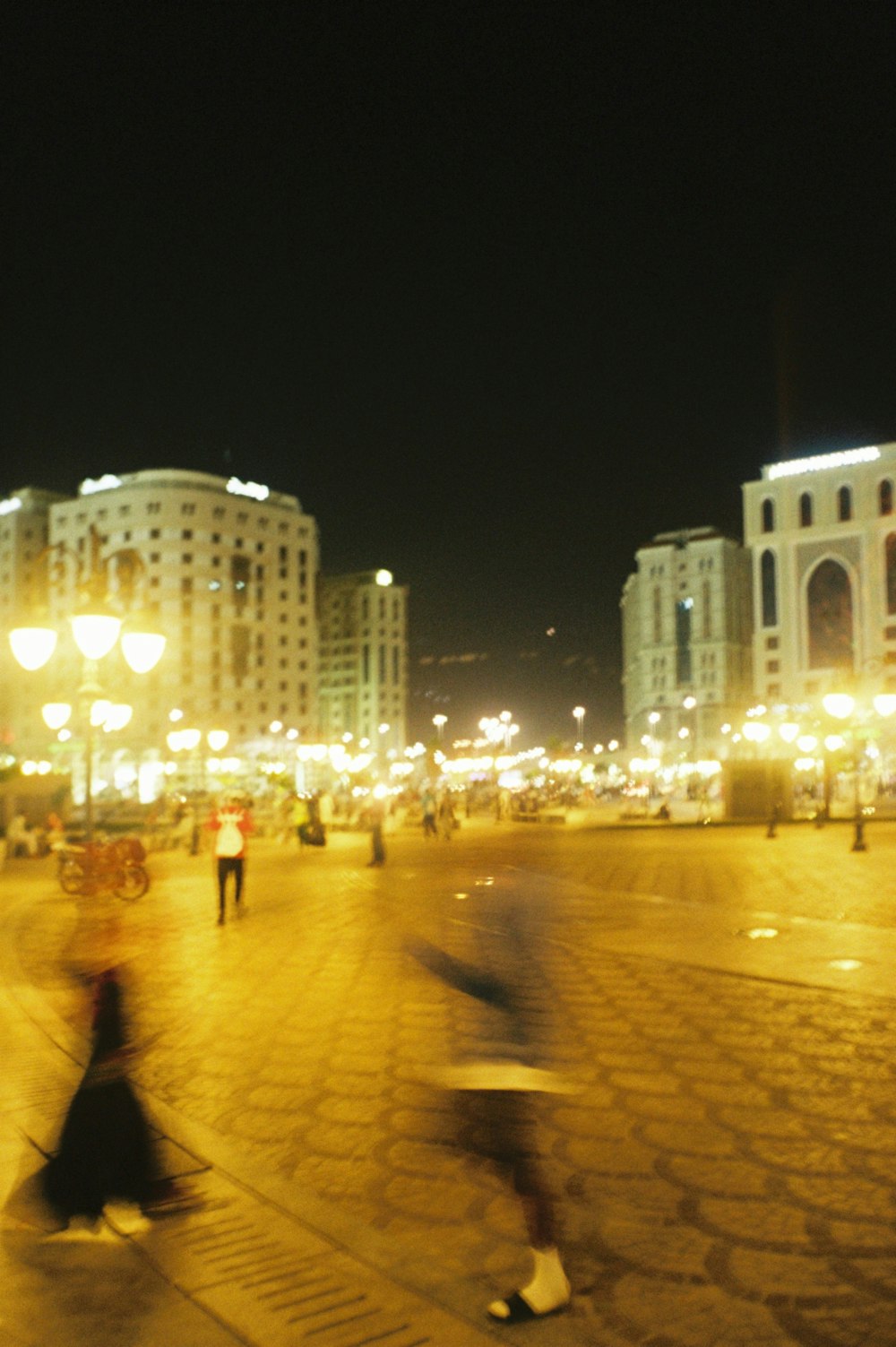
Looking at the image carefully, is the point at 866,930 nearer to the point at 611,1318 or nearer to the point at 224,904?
the point at 224,904

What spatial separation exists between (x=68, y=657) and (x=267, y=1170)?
98.1m

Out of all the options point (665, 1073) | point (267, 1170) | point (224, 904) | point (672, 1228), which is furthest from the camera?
point (224, 904)

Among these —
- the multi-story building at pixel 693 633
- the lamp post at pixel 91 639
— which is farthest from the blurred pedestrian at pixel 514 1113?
the multi-story building at pixel 693 633

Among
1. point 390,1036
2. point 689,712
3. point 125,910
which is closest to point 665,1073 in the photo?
point 390,1036

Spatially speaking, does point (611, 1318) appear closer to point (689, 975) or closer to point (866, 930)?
point (689, 975)

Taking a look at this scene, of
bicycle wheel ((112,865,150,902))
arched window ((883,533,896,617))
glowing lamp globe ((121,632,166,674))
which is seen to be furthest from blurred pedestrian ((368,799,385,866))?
arched window ((883,533,896,617))

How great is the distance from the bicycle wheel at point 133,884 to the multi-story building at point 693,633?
377ft

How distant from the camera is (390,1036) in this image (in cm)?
706

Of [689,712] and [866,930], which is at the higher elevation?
[689,712]

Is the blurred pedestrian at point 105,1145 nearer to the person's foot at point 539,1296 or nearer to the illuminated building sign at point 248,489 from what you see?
the person's foot at point 539,1296

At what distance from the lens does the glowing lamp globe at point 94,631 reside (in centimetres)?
1055

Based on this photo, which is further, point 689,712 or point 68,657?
Answer: point 689,712

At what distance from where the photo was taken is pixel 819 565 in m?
95.6

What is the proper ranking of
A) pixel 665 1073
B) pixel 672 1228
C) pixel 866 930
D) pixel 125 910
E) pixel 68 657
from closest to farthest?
1. pixel 672 1228
2. pixel 665 1073
3. pixel 866 930
4. pixel 125 910
5. pixel 68 657
